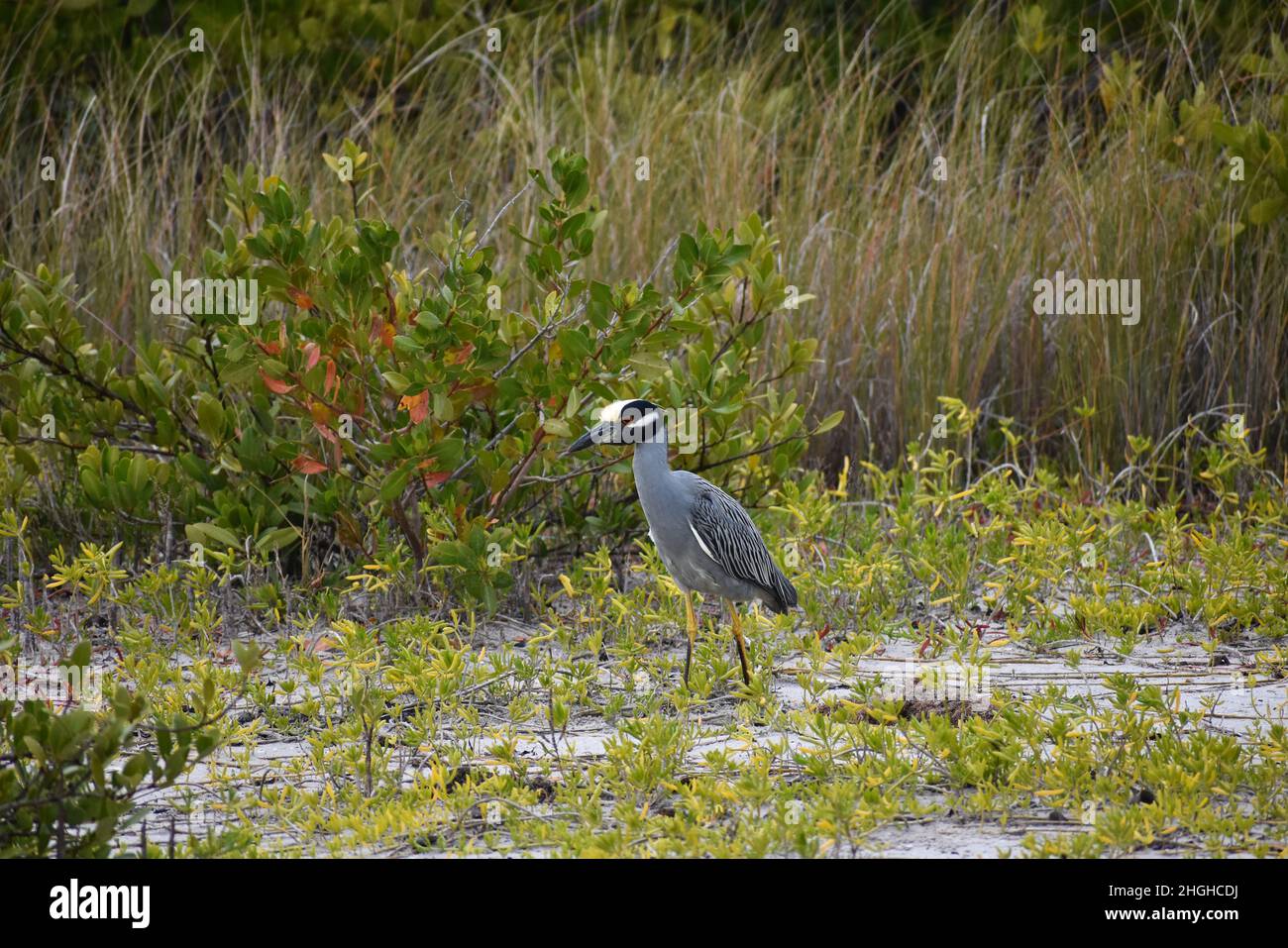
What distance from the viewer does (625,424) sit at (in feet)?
13.5

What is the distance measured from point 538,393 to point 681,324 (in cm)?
53

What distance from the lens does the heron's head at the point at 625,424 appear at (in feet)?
13.4

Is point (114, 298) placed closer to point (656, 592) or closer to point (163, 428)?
point (163, 428)

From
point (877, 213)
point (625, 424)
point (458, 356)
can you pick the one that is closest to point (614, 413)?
point (625, 424)

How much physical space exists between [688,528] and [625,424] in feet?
1.13

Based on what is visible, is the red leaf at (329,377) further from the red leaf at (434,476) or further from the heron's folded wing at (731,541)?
the heron's folded wing at (731,541)

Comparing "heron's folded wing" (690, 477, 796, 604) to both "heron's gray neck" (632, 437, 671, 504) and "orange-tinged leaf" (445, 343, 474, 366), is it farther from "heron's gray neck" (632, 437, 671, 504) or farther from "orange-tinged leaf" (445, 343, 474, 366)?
"orange-tinged leaf" (445, 343, 474, 366)

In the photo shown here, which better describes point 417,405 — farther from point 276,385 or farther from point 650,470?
point 650,470

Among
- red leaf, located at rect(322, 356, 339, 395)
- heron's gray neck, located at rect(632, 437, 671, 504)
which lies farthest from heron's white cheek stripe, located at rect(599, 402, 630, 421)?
red leaf, located at rect(322, 356, 339, 395)

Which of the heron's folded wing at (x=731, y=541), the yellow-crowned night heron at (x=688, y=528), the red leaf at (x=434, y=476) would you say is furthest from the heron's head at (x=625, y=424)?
the red leaf at (x=434, y=476)

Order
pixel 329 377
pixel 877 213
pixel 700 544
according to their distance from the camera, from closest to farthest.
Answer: pixel 700 544 → pixel 329 377 → pixel 877 213

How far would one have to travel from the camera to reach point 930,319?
6.28m

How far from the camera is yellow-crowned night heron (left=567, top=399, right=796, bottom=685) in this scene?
407cm

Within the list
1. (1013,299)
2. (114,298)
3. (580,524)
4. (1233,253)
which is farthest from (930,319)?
(114,298)
